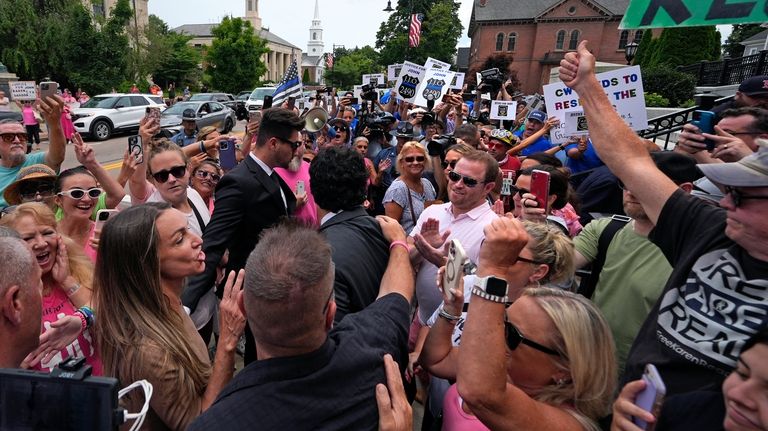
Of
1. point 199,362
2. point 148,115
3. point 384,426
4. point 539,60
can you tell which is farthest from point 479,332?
point 539,60

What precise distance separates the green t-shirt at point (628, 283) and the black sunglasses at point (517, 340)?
0.76 meters

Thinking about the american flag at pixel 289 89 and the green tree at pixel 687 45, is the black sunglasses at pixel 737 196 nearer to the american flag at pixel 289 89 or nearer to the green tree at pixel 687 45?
the american flag at pixel 289 89

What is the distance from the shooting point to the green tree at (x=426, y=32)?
5056 centimetres

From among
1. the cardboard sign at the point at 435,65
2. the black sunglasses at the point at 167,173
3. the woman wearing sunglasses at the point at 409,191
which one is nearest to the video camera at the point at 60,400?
the black sunglasses at the point at 167,173

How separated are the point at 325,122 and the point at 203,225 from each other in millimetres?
3652

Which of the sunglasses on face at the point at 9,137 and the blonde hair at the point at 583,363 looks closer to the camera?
the blonde hair at the point at 583,363

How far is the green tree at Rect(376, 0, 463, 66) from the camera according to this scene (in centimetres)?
5056

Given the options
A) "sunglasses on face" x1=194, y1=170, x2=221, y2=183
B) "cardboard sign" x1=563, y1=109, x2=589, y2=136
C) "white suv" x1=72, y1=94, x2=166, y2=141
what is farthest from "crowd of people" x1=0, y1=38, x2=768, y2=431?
"white suv" x1=72, y1=94, x2=166, y2=141

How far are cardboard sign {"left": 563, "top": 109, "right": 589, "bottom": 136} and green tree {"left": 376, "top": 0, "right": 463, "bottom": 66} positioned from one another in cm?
4460

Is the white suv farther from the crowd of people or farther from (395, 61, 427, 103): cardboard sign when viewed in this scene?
the crowd of people

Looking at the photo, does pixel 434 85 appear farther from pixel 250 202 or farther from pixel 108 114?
pixel 108 114

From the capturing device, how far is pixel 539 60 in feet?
165

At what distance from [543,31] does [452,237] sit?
180ft

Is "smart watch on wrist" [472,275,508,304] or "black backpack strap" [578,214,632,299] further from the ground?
"smart watch on wrist" [472,275,508,304]
